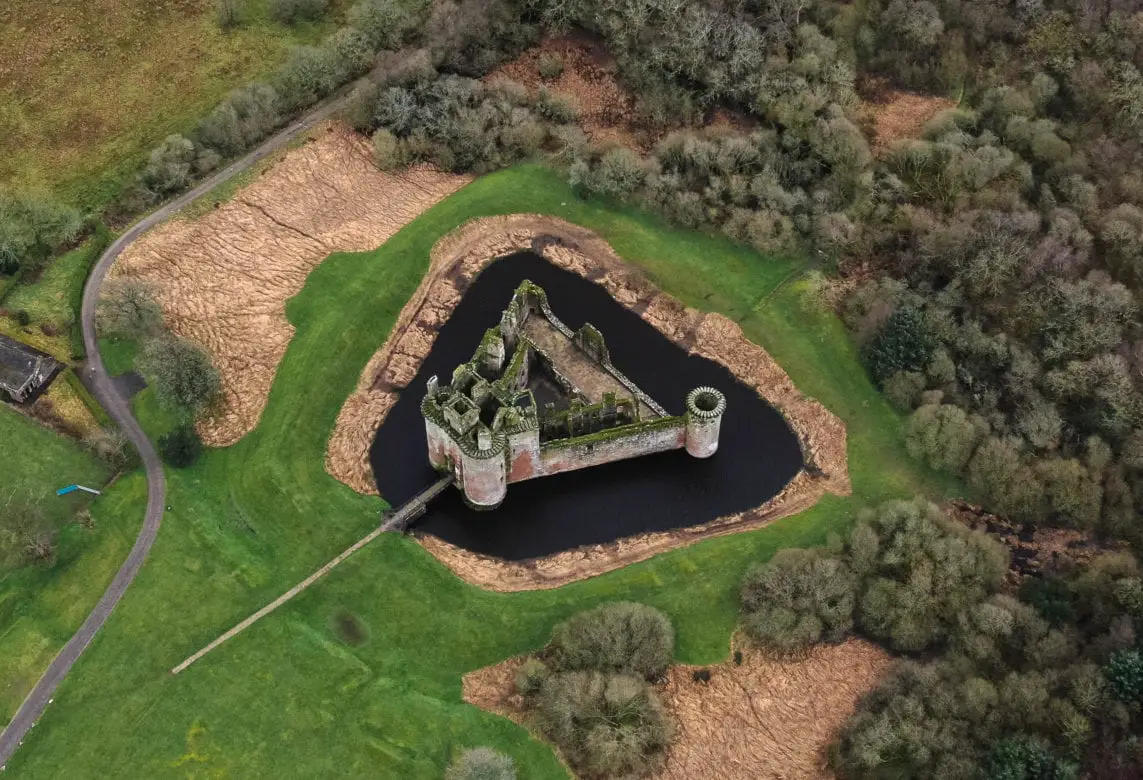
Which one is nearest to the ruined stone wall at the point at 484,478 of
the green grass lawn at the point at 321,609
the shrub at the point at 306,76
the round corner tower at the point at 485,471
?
the round corner tower at the point at 485,471

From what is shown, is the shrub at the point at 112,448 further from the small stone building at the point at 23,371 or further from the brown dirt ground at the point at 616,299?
the brown dirt ground at the point at 616,299

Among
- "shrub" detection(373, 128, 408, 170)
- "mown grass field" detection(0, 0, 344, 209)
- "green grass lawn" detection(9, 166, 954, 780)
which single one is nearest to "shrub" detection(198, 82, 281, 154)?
"mown grass field" detection(0, 0, 344, 209)

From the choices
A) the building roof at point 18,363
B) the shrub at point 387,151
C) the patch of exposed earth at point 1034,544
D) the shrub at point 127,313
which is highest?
the shrub at point 387,151

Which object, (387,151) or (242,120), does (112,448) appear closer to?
(242,120)

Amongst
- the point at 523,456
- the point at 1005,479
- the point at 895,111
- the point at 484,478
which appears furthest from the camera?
the point at 895,111

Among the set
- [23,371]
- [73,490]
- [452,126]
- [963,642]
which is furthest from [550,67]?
[963,642]
